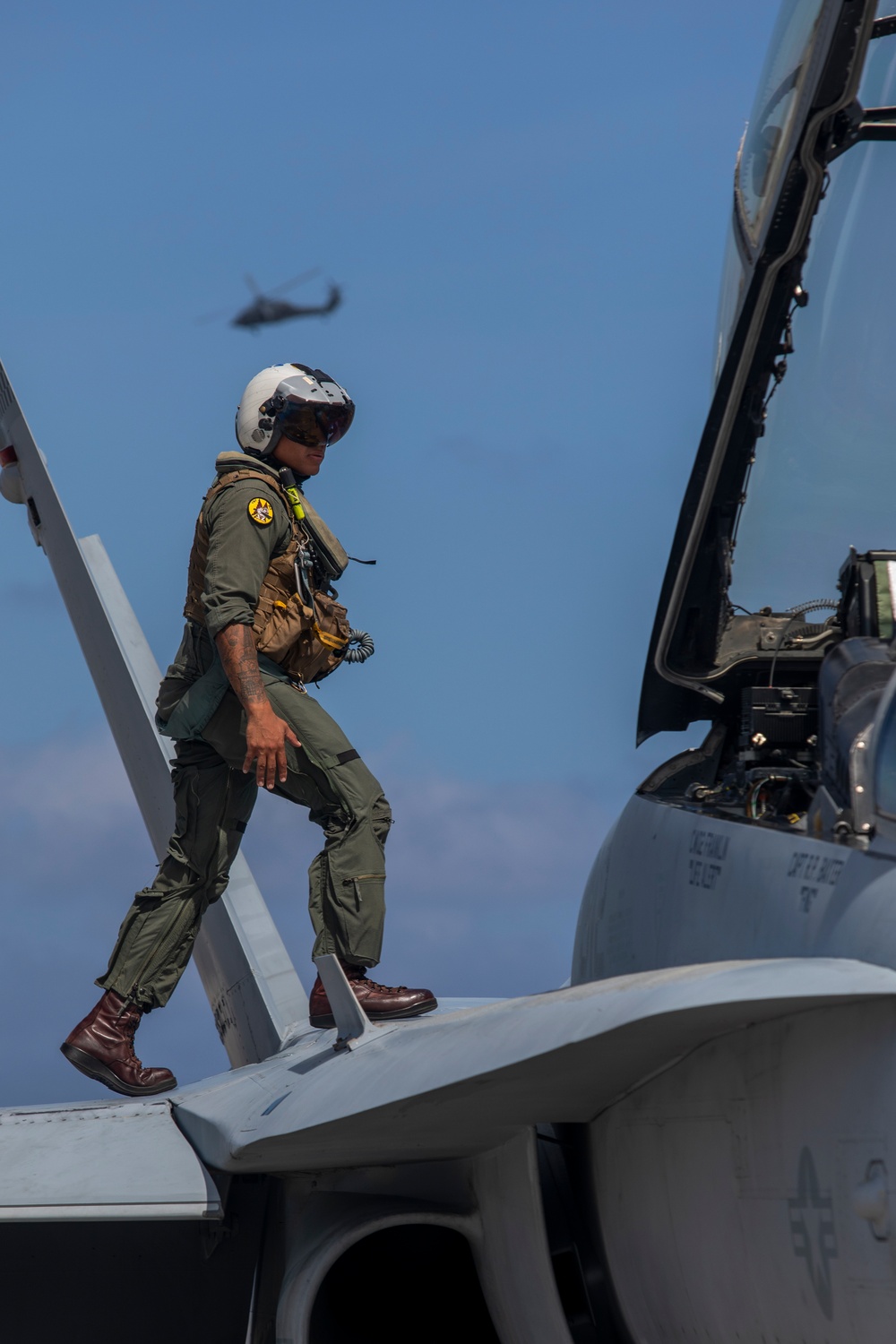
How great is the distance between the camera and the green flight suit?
447 cm

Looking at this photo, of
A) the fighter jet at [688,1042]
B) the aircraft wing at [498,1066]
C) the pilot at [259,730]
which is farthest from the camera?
the pilot at [259,730]

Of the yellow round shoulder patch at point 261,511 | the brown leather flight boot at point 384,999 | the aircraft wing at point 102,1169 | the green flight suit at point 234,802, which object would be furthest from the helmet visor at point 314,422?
the aircraft wing at point 102,1169

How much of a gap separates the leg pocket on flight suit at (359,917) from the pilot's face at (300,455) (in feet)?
4.66

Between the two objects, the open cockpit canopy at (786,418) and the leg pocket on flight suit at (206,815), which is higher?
the open cockpit canopy at (786,418)

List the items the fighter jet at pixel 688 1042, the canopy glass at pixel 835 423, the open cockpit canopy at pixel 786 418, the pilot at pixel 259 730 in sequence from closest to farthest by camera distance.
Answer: the fighter jet at pixel 688 1042, the pilot at pixel 259 730, the open cockpit canopy at pixel 786 418, the canopy glass at pixel 835 423

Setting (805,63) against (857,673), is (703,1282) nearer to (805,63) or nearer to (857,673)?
(857,673)

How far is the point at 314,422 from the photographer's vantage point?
4734mm

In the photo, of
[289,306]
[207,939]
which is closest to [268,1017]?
[207,939]

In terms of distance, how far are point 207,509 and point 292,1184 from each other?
2148 millimetres

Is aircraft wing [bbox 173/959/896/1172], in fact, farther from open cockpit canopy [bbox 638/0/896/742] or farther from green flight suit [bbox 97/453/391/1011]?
open cockpit canopy [bbox 638/0/896/742]

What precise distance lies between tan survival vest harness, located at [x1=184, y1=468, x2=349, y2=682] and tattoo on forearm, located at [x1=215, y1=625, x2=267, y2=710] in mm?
189

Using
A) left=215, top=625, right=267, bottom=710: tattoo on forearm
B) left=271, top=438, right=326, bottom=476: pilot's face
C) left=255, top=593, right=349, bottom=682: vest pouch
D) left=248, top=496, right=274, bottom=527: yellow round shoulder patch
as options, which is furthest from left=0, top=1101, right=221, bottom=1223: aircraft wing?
left=271, top=438, right=326, bottom=476: pilot's face

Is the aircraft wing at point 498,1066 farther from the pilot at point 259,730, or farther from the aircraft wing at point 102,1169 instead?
the pilot at point 259,730

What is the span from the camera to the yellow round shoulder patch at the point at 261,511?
449cm
